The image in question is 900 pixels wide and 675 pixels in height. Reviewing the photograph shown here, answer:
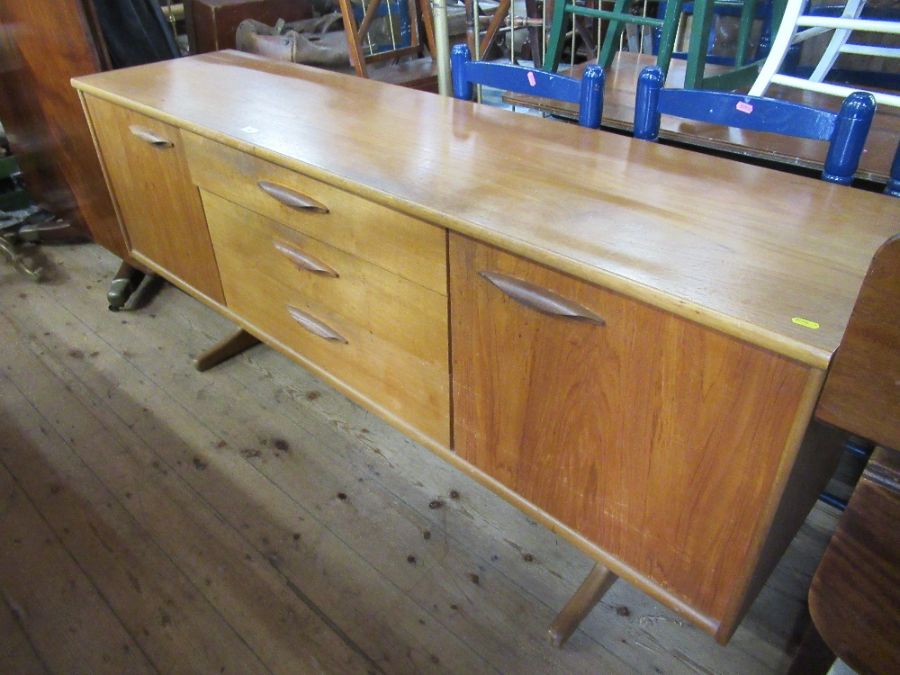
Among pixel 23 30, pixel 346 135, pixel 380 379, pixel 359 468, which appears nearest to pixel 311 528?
pixel 359 468

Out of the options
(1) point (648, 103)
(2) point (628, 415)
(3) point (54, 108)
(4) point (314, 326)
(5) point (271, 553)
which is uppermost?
(1) point (648, 103)

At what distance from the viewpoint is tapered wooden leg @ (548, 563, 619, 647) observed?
1.08m

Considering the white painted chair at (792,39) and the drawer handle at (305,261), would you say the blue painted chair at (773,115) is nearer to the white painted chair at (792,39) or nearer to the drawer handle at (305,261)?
the white painted chair at (792,39)

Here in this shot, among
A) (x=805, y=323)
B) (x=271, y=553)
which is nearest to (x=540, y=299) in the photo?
(x=805, y=323)

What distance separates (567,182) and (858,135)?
0.42 meters

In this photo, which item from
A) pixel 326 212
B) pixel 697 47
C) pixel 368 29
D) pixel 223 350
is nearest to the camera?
pixel 326 212

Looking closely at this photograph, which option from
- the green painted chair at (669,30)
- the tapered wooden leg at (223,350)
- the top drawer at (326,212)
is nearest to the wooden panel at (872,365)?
the top drawer at (326,212)

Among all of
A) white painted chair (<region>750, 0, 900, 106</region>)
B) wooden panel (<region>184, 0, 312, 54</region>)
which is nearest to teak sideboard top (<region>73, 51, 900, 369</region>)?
white painted chair (<region>750, 0, 900, 106</region>)

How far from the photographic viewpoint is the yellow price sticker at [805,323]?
0.63 meters

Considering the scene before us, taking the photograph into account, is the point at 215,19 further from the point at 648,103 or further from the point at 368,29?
the point at 648,103

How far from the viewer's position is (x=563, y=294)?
804 mm

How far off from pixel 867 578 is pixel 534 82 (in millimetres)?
1029

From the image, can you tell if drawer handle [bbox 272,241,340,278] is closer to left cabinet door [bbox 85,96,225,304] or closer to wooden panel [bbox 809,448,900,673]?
left cabinet door [bbox 85,96,225,304]

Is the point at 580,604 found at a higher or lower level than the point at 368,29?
lower
